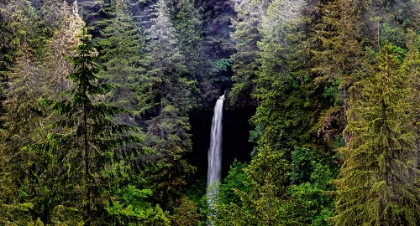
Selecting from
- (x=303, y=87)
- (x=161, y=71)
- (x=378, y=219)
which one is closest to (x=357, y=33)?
(x=303, y=87)

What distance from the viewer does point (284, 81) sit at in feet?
87.7

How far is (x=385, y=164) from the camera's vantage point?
14086mm

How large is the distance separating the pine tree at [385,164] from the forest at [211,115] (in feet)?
0.16

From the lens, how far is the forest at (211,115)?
33.3ft

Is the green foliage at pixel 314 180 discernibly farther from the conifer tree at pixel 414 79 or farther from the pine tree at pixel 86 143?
the pine tree at pixel 86 143

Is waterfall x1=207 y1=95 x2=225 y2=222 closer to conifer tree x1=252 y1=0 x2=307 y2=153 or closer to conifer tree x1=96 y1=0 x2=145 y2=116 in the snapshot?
conifer tree x1=96 y1=0 x2=145 y2=116

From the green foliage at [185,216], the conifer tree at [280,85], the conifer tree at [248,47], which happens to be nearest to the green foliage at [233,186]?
the green foliage at [185,216]

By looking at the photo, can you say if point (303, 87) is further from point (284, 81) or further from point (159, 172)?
point (159, 172)

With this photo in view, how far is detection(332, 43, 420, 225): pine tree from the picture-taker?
551 inches

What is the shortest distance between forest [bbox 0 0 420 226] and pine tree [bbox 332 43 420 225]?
0.05 metres

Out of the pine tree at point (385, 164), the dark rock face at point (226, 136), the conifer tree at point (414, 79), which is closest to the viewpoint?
the pine tree at point (385, 164)

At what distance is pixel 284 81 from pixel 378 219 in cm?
1397

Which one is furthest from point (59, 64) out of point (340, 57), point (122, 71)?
point (340, 57)

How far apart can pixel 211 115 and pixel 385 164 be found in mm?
23372
